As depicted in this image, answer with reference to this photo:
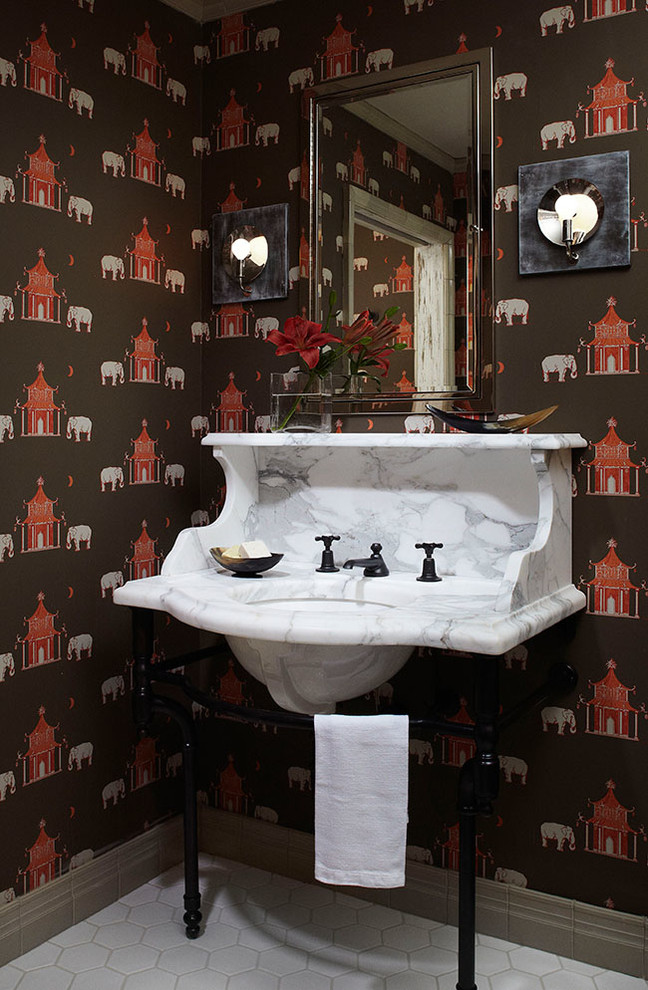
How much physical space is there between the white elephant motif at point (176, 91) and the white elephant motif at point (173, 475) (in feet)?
3.38

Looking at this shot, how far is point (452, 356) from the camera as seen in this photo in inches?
84.4

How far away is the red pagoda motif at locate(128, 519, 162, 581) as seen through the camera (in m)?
2.38

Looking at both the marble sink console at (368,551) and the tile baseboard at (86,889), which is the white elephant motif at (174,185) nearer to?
the marble sink console at (368,551)

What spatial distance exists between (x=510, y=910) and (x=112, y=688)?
1140 mm

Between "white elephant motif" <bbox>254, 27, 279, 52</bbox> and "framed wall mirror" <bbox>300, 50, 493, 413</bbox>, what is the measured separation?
0.23m

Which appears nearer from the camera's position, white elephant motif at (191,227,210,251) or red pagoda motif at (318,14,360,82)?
red pagoda motif at (318,14,360,82)

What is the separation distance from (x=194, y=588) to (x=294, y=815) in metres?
0.87

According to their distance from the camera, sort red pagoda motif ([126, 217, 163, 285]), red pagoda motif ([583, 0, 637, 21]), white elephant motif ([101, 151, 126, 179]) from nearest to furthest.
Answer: red pagoda motif ([583, 0, 637, 21]) < white elephant motif ([101, 151, 126, 179]) < red pagoda motif ([126, 217, 163, 285])

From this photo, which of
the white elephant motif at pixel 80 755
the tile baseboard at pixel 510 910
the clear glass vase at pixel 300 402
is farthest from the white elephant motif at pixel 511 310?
the white elephant motif at pixel 80 755

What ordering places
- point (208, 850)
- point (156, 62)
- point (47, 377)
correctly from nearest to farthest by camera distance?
point (47, 377) → point (156, 62) → point (208, 850)

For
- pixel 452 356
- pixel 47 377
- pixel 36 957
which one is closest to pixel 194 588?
pixel 47 377

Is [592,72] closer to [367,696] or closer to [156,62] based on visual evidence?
[156,62]

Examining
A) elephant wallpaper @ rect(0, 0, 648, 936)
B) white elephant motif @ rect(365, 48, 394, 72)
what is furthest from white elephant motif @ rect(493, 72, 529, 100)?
white elephant motif @ rect(365, 48, 394, 72)

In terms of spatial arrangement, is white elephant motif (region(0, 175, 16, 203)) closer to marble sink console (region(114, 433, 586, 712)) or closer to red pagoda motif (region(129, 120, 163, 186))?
red pagoda motif (region(129, 120, 163, 186))
